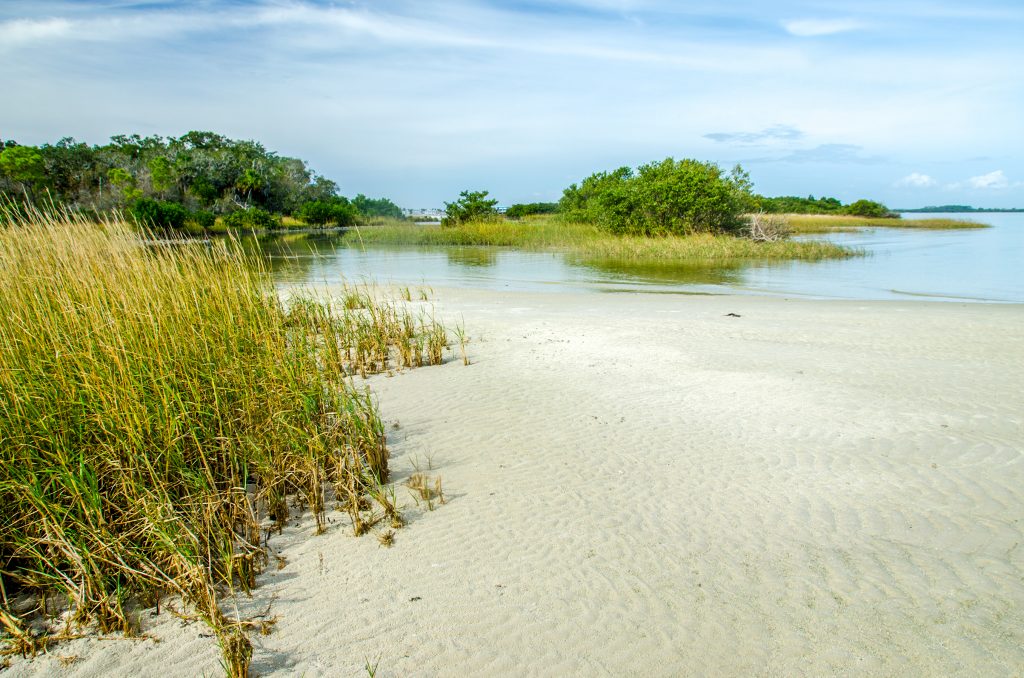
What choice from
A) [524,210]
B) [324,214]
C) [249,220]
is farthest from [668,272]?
[524,210]

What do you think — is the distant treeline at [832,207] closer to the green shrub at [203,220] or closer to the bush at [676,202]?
the bush at [676,202]

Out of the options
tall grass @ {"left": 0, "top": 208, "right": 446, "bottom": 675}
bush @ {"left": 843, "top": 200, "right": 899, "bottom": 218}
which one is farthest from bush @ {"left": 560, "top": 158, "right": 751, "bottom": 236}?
bush @ {"left": 843, "top": 200, "right": 899, "bottom": 218}

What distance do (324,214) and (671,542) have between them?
69.9 m

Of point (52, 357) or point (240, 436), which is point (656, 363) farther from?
point (52, 357)

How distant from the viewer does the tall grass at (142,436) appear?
322cm

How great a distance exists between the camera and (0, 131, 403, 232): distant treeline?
178 ft

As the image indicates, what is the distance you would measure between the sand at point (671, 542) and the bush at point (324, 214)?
2562 inches

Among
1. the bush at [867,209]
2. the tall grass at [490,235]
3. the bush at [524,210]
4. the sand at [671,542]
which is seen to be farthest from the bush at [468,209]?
the bush at [867,209]

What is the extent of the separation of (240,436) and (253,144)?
92.2 m

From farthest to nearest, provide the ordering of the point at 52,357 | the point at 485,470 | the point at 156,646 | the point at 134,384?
the point at 485,470 → the point at 52,357 → the point at 134,384 → the point at 156,646

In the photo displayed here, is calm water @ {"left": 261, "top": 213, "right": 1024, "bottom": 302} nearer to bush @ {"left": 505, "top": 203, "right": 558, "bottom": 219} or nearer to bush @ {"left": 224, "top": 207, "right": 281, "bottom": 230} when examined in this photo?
bush @ {"left": 224, "top": 207, "right": 281, "bottom": 230}

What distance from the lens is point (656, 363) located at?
332 inches

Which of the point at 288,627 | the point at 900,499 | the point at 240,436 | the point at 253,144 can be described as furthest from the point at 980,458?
the point at 253,144

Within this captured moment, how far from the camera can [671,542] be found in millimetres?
3889
